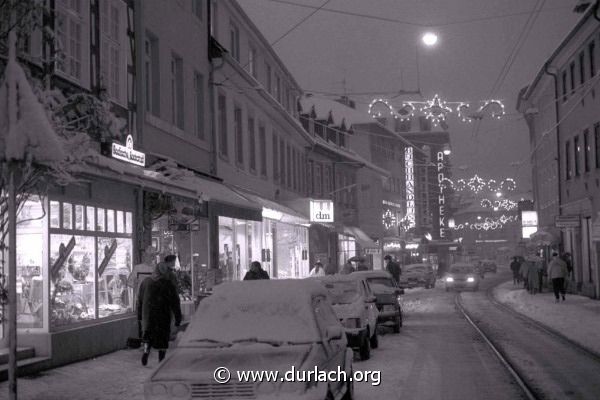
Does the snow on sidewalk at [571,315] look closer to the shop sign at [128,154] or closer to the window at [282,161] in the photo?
the shop sign at [128,154]

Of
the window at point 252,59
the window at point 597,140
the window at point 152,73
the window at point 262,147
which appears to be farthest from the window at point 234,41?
the window at point 597,140

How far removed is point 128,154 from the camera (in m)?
16.2

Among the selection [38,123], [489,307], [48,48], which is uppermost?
[48,48]

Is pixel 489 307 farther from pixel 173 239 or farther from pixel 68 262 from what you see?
pixel 68 262

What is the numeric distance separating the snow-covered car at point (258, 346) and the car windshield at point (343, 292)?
525 cm

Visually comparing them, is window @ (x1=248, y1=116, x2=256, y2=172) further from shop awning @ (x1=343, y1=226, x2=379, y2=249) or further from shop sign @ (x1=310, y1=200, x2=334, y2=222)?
shop awning @ (x1=343, y1=226, x2=379, y2=249)

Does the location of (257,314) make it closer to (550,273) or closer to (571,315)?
(571,315)

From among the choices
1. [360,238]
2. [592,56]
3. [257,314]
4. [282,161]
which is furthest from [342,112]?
[257,314]

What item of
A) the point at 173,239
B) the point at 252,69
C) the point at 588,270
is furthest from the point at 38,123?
the point at 588,270

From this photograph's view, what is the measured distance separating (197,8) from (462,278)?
27.1 meters

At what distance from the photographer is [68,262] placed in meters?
14.2

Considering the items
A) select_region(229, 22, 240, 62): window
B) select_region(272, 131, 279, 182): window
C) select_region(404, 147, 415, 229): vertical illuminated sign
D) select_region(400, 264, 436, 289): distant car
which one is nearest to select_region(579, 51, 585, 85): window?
select_region(272, 131, 279, 182): window

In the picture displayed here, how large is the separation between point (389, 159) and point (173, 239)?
56.2 metres

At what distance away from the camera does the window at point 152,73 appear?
19109 millimetres
